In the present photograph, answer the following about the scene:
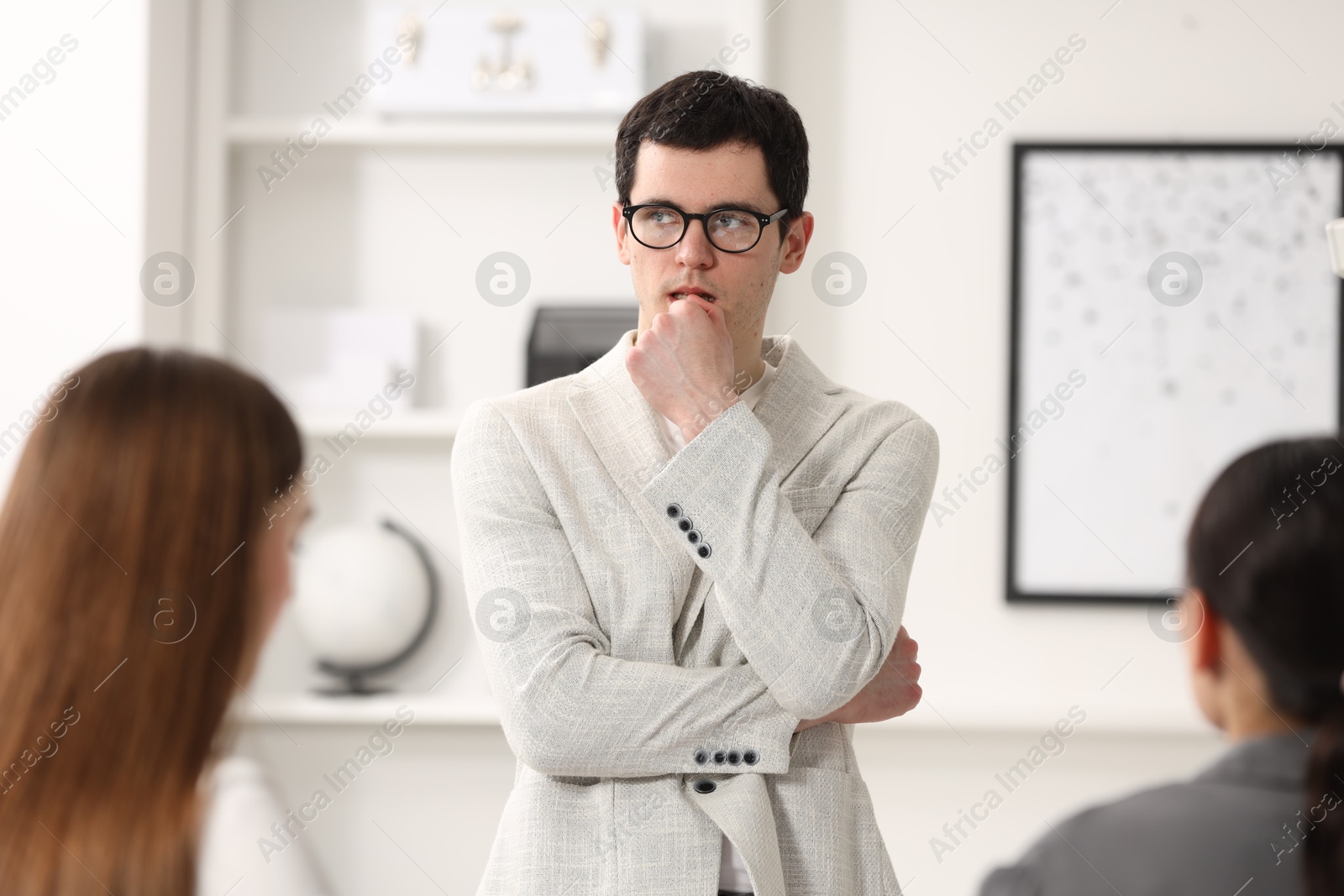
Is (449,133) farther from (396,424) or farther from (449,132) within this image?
(396,424)

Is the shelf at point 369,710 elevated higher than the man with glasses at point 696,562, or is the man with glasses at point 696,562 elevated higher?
the man with glasses at point 696,562

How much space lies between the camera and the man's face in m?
1.39

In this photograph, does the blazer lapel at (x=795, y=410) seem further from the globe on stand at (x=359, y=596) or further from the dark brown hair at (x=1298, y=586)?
the globe on stand at (x=359, y=596)

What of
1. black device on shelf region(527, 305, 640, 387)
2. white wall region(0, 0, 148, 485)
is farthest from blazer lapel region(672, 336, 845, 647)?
white wall region(0, 0, 148, 485)

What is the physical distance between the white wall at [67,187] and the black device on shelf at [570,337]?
860mm

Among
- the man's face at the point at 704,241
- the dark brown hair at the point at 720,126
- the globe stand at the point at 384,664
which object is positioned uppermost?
the dark brown hair at the point at 720,126

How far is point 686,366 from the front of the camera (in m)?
1.35

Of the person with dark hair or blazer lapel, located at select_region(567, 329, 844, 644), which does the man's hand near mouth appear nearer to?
blazer lapel, located at select_region(567, 329, 844, 644)

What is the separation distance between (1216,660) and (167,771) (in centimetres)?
76

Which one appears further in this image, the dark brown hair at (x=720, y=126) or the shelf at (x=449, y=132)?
the shelf at (x=449, y=132)

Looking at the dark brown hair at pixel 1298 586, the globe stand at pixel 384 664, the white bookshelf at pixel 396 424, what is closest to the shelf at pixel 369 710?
the globe stand at pixel 384 664

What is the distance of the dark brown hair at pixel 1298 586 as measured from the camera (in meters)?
0.80

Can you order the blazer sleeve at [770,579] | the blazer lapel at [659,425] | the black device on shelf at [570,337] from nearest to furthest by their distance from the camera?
the blazer sleeve at [770,579], the blazer lapel at [659,425], the black device on shelf at [570,337]

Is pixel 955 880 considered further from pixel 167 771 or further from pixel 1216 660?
pixel 167 771
